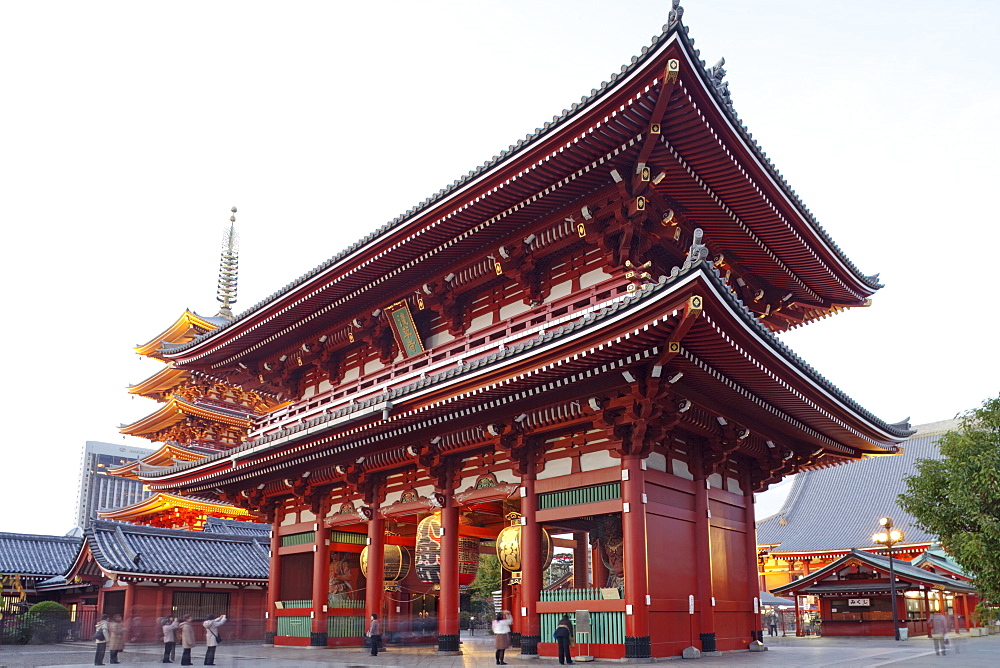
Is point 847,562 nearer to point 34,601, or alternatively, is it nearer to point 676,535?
point 676,535

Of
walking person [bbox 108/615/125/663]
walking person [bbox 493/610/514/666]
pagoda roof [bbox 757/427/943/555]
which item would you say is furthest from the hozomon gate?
pagoda roof [bbox 757/427/943/555]

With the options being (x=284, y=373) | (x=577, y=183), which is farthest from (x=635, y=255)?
(x=284, y=373)

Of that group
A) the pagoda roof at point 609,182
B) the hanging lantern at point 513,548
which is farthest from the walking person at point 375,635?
the pagoda roof at point 609,182

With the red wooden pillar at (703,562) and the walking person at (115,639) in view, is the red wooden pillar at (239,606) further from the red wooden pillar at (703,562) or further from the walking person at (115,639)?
the red wooden pillar at (703,562)

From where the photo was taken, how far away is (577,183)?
18.1 meters

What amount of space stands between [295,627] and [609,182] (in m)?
17.3

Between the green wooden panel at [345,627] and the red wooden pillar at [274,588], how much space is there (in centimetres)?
296

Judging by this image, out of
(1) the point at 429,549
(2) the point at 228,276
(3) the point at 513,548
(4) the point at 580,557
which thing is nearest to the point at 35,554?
(2) the point at 228,276

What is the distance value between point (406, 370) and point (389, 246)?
13.0ft

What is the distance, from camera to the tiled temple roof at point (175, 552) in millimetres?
31417

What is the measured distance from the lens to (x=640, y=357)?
51.5ft

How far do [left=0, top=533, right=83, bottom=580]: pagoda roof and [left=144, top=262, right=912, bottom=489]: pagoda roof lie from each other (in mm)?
25645

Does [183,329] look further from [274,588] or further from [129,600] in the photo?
[274,588]

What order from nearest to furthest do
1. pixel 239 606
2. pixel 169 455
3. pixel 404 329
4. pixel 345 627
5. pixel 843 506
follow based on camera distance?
pixel 404 329
pixel 345 627
pixel 239 606
pixel 169 455
pixel 843 506
